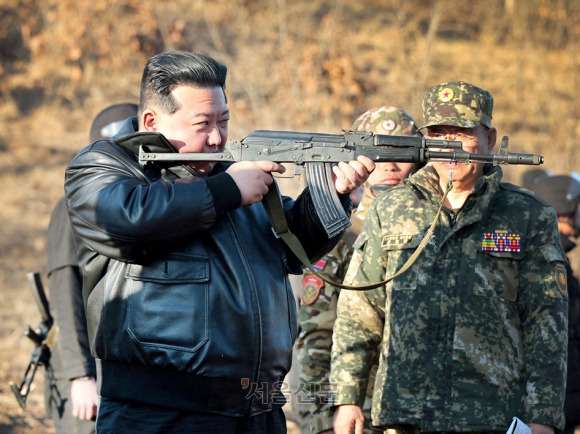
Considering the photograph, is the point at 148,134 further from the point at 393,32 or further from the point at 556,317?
the point at 393,32

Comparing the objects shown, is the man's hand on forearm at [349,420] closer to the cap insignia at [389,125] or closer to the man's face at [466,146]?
the man's face at [466,146]

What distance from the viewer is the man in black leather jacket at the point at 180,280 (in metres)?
3.00

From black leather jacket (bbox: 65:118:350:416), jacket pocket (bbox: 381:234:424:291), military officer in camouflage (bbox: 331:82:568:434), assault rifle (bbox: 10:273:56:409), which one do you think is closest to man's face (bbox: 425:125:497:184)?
military officer in camouflage (bbox: 331:82:568:434)

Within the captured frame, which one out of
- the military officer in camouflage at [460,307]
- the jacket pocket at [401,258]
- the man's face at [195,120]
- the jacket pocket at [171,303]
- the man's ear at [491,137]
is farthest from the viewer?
the man's ear at [491,137]

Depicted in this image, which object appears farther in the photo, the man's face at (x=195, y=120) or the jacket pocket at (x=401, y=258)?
the jacket pocket at (x=401, y=258)

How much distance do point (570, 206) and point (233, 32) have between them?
11706 millimetres

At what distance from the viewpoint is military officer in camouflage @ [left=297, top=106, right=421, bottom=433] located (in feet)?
14.7

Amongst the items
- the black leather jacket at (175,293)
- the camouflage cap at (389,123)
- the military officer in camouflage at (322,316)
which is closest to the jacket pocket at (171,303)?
the black leather jacket at (175,293)

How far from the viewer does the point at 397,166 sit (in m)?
5.06

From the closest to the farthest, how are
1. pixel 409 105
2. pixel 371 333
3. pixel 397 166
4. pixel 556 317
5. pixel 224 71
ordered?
pixel 224 71 < pixel 556 317 < pixel 371 333 < pixel 397 166 < pixel 409 105

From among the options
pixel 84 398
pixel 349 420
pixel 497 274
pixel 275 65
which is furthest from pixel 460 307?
pixel 275 65

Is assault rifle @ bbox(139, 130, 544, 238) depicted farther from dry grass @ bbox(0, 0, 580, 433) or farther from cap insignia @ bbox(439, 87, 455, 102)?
dry grass @ bbox(0, 0, 580, 433)

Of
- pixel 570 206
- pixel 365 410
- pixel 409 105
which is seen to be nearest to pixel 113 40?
pixel 409 105

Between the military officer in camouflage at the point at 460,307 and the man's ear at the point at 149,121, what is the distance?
4.27 ft
